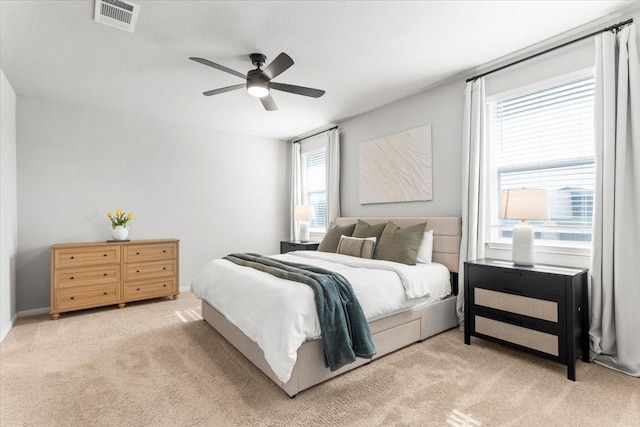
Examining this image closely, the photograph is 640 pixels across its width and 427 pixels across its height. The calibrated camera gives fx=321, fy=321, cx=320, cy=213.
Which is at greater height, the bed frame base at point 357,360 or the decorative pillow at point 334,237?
the decorative pillow at point 334,237

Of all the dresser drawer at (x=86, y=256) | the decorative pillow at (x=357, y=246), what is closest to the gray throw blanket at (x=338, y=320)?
the decorative pillow at (x=357, y=246)

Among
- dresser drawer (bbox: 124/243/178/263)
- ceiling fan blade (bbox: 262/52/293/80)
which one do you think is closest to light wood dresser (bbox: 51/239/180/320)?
dresser drawer (bbox: 124/243/178/263)

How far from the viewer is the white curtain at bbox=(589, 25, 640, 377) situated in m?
2.34

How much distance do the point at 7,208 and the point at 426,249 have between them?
14.8 feet

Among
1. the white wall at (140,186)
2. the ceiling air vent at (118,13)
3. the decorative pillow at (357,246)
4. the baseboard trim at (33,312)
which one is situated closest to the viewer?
the ceiling air vent at (118,13)

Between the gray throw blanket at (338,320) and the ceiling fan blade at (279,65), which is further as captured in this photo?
the ceiling fan blade at (279,65)

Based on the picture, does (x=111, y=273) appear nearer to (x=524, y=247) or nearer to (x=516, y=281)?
(x=516, y=281)

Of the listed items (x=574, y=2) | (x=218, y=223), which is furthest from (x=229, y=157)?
(x=574, y=2)

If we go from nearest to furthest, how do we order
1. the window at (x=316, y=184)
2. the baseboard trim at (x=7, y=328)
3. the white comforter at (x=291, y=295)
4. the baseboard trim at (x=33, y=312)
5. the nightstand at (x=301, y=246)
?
1. the white comforter at (x=291, y=295)
2. the baseboard trim at (x=7, y=328)
3. the baseboard trim at (x=33, y=312)
4. the nightstand at (x=301, y=246)
5. the window at (x=316, y=184)

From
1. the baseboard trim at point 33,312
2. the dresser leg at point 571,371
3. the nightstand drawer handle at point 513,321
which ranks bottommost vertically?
the baseboard trim at point 33,312

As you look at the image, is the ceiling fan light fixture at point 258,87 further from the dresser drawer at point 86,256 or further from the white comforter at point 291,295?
the dresser drawer at point 86,256

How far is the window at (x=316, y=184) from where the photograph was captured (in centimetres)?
570

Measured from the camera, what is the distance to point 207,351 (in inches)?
109

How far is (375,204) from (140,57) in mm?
3217
